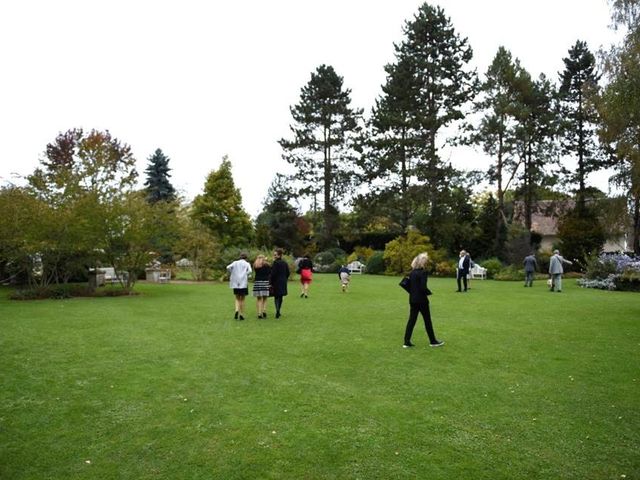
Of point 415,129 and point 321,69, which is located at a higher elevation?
point 321,69

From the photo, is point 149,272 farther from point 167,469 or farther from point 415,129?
point 167,469

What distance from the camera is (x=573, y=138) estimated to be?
3569 centimetres

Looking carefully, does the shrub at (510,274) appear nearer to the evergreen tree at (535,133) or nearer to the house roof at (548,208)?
the evergreen tree at (535,133)

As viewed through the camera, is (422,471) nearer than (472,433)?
Yes

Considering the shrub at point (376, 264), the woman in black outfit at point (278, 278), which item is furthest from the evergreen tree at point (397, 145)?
the woman in black outfit at point (278, 278)

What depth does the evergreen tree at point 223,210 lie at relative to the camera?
1549 inches

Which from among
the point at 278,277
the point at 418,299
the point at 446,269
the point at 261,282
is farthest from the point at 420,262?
the point at 446,269

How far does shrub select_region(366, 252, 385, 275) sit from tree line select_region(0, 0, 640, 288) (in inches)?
161

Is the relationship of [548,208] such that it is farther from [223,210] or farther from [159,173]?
[159,173]

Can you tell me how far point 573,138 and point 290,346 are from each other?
3431 centimetres

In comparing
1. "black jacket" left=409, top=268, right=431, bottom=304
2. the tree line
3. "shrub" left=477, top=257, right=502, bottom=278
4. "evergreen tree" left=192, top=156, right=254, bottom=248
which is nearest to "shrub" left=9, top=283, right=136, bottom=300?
the tree line

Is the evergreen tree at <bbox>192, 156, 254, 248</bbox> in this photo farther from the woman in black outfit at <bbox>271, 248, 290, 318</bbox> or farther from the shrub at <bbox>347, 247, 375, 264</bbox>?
the woman in black outfit at <bbox>271, 248, 290, 318</bbox>

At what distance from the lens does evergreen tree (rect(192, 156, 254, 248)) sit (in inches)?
1549

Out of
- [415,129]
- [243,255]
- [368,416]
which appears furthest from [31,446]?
[415,129]
